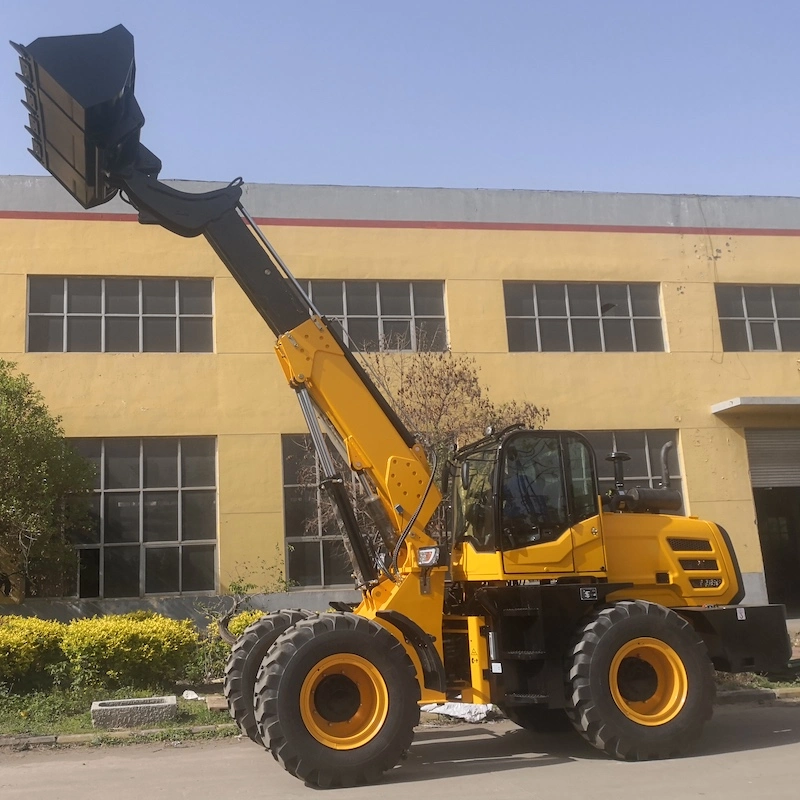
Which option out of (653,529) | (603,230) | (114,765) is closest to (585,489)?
(653,529)

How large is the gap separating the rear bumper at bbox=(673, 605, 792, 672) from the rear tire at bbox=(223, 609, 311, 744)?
4.05 m

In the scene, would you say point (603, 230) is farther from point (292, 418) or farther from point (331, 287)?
point (292, 418)

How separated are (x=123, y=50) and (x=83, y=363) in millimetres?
9551

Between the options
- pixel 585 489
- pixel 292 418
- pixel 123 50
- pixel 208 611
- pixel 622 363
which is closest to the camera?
pixel 123 50

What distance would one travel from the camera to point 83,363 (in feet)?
53.8

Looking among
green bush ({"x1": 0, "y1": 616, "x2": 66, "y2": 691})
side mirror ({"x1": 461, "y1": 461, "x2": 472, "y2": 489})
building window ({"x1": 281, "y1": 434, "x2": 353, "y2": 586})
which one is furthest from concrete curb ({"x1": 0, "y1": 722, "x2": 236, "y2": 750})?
building window ({"x1": 281, "y1": 434, "x2": 353, "y2": 586})

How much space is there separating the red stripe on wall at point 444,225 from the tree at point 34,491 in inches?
128

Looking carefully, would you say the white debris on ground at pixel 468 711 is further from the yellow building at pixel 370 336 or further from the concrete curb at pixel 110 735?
the yellow building at pixel 370 336

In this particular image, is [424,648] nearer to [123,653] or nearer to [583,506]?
[583,506]

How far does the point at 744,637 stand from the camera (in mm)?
8461

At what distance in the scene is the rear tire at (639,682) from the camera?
7605 mm

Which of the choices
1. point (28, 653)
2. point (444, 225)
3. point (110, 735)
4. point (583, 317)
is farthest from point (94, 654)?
point (583, 317)

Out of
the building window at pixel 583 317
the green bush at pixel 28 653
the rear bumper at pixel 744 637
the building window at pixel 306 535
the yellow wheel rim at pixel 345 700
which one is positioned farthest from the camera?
the building window at pixel 583 317

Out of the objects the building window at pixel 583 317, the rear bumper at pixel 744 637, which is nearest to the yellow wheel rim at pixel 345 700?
the rear bumper at pixel 744 637
